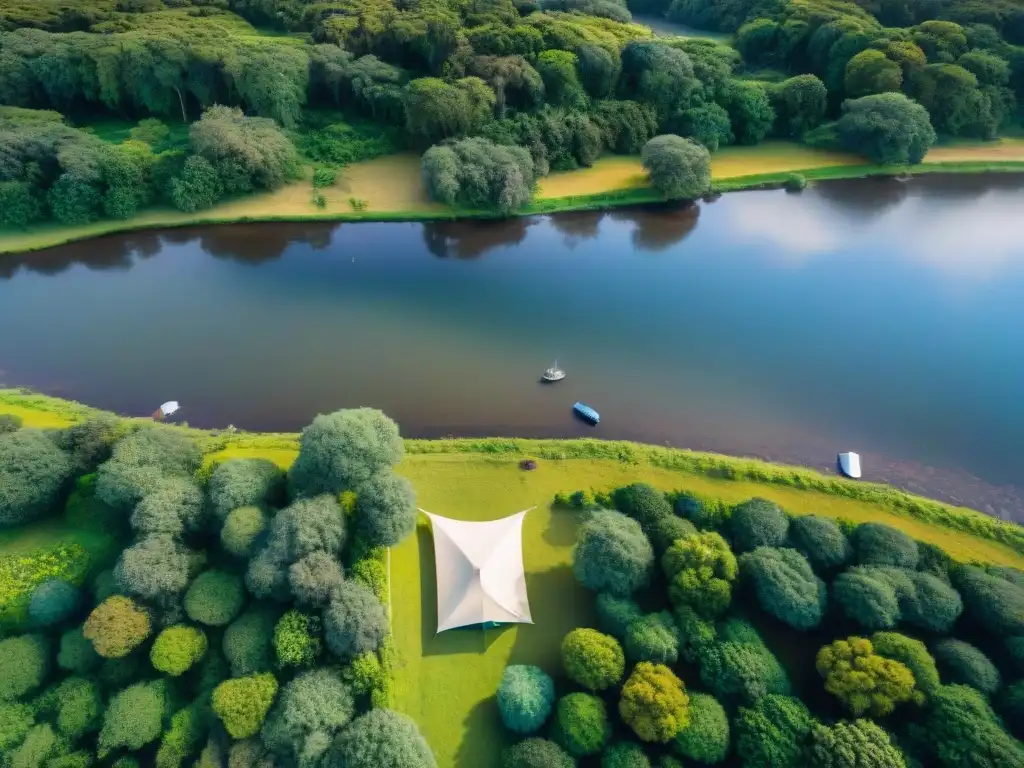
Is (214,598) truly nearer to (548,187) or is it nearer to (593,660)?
(593,660)

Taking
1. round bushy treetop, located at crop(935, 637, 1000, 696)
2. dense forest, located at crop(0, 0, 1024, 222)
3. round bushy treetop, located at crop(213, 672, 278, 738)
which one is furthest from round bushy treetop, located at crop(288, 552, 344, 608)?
dense forest, located at crop(0, 0, 1024, 222)

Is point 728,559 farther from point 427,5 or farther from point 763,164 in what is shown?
point 427,5

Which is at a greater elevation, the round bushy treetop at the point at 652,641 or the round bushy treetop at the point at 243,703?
the round bushy treetop at the point at 652,641

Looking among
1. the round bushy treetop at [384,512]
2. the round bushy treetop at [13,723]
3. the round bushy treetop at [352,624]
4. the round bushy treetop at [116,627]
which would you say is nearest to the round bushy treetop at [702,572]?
the round bushy treetop at [384,512]

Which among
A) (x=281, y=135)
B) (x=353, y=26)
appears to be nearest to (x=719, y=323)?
(x=281, y=135)

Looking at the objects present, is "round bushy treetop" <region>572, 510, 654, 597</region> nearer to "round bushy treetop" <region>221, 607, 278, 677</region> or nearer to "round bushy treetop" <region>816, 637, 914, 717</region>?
"round bushy treetop" <region>816, 637, 914, 717</region>

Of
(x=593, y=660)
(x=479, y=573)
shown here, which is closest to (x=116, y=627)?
(x=479, y=573)

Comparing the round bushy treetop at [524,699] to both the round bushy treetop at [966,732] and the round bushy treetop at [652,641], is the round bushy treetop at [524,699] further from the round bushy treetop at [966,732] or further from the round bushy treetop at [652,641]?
the round bushy treetop at [966,732]

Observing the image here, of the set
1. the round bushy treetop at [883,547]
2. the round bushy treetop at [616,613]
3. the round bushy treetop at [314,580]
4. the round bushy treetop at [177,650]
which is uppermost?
the round bushy treetop at [883,547]
